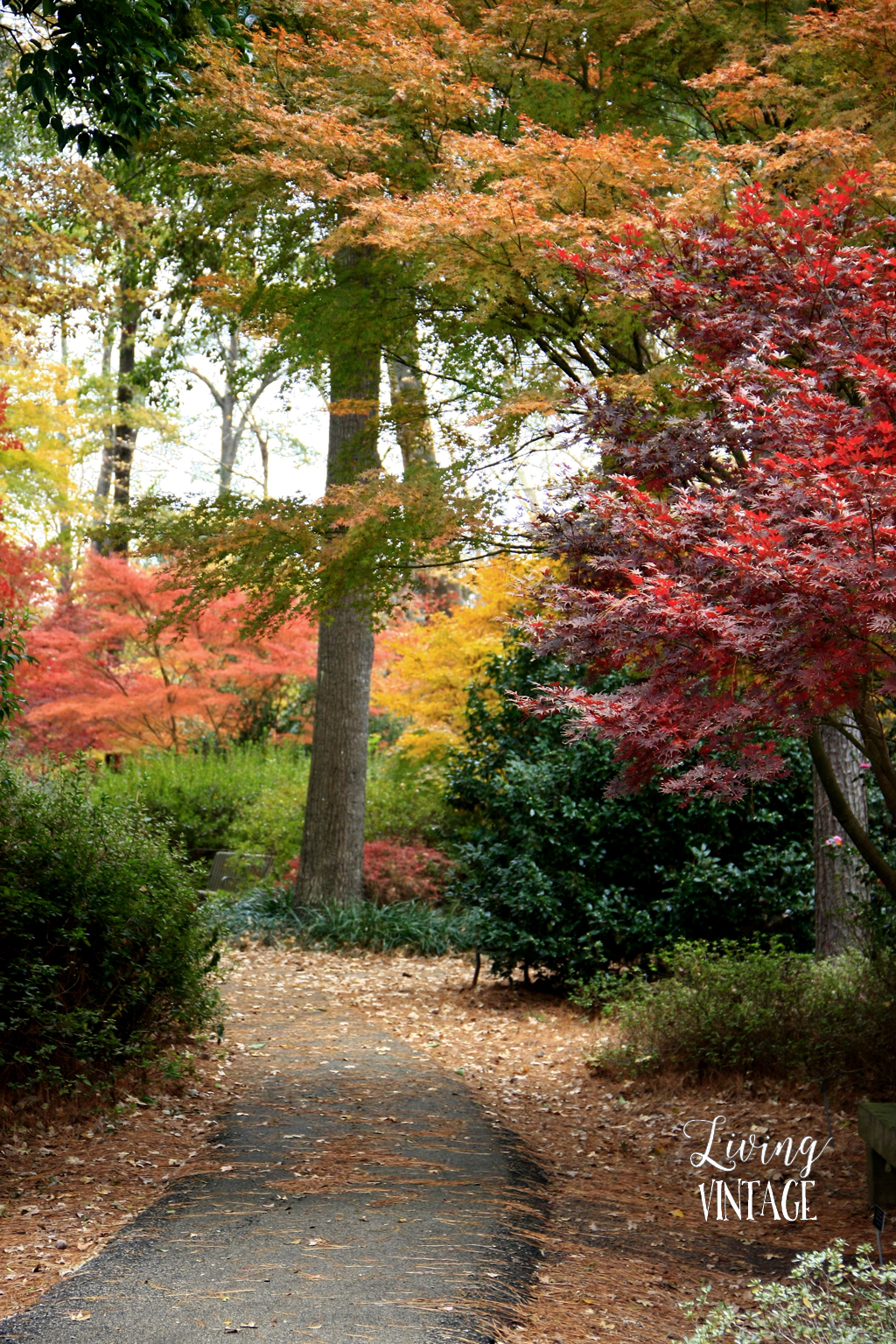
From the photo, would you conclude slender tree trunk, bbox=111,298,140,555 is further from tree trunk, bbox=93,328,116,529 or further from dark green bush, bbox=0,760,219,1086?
dark green bush, bbox=0,760,219,1086

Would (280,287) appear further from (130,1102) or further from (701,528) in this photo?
(130,1102)

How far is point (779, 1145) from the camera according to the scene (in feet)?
15.3

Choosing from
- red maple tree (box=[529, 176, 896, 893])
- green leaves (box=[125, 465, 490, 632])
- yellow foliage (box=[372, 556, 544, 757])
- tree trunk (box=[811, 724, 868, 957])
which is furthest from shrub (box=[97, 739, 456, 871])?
red maple tree (box=[529, 176, 896, 893])

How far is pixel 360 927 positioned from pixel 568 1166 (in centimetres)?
512

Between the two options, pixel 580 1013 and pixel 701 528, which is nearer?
pixel 701 528

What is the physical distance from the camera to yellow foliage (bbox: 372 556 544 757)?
10.4m

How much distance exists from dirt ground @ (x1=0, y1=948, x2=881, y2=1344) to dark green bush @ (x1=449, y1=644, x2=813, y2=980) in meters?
0.59

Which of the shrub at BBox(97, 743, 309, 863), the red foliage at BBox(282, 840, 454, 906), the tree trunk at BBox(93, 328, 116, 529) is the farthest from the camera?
the tree trunk at BBox(93, 328, 116, 529)

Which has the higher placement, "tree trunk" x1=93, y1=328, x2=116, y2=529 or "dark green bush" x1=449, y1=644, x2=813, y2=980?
"tree trunk" x1=93, y1=328, x2=116, y2=529

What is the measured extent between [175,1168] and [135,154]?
862 centimetres

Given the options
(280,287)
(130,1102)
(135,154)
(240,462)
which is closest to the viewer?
(130,1102)

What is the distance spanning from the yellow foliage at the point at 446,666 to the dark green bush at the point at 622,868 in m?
2.69

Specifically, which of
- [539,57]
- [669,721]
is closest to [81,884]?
[669,721]

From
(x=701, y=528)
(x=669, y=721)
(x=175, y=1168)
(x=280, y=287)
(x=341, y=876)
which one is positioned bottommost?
(x=175, y=1168)
